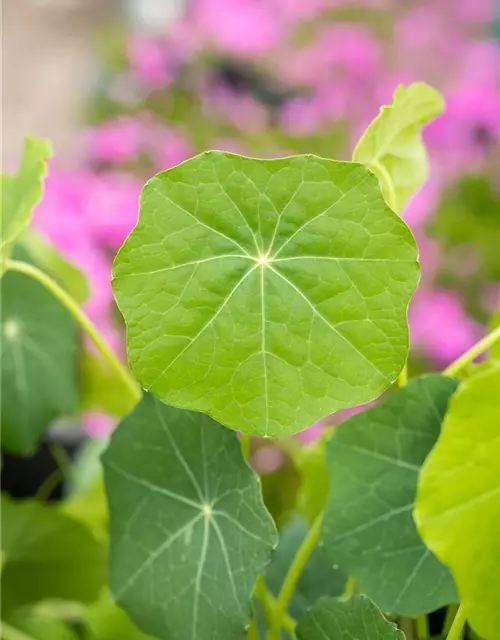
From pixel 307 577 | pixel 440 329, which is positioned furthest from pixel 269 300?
pixel 440 329

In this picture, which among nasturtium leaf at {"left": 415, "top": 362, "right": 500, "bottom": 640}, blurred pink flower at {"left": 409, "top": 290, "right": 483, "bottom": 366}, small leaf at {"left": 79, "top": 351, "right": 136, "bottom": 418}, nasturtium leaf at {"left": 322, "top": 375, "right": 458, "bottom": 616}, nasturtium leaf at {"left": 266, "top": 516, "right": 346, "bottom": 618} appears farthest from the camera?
blurred pink flower at {"left": 409, "top": 290, "right": 483, "bottom": 366}

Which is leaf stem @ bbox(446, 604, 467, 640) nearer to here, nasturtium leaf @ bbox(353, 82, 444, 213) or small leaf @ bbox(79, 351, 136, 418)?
nasturtium leaf @ bbox(353, 82, 444, 213)

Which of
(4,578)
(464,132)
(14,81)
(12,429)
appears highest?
(14,81)

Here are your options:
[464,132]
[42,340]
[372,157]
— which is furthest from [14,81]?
[372,157]

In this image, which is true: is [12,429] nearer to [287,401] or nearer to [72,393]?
[72,393]

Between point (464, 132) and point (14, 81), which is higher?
point (14, 81)

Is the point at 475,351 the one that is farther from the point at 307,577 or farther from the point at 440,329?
the point at 440,329

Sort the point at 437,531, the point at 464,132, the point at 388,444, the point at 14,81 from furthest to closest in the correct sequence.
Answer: the point at 14,81
the point at 464,132
the point at 388,444
the point at 437,531

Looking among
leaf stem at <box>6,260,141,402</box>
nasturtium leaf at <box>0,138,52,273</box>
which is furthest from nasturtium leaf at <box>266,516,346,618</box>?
nasturtium leaf at <box>0,138,52,273</box>
